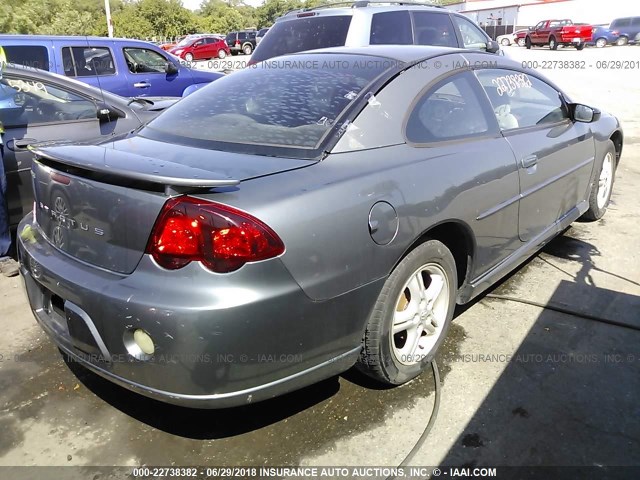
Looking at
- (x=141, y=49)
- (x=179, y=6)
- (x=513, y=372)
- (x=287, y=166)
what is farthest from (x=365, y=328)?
(x=179, y=6)

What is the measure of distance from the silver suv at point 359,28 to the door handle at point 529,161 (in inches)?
123

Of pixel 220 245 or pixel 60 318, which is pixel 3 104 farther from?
pixel 220 245

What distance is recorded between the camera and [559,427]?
2408mm

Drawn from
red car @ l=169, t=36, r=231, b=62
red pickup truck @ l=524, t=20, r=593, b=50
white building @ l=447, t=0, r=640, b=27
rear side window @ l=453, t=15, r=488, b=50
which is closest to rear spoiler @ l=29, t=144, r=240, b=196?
rear side window @ l=453, t=15, r=488, b=50

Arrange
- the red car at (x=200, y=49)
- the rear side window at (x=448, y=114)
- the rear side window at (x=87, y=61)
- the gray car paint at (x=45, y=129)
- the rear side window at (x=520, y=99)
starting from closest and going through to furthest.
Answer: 1. the rear side window at (x=448, y=114)
2. the rear side window at (x=520, y=99)
3. the gray car paint at (x=45, y=129)
4. the rear side window at (x=87, y=61)
5. the red car at (x=200, y=49)

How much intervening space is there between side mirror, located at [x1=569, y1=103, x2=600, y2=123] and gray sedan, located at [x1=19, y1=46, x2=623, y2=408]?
0.88m

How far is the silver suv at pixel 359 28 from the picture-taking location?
6.04m

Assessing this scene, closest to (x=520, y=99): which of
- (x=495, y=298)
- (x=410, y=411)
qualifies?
(x=495, y=298)

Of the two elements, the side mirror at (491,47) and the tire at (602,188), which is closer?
the tire at (602,188)

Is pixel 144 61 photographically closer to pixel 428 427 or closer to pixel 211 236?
pixel 211 236

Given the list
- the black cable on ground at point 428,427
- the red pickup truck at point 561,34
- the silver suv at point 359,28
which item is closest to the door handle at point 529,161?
the black cable on ground at point 428,427

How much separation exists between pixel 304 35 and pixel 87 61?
3.04m

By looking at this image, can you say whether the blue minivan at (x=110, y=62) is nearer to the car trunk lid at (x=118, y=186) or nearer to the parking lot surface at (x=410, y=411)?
the car trunk lid at (x=118, y=186)

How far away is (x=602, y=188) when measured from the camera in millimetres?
4793
